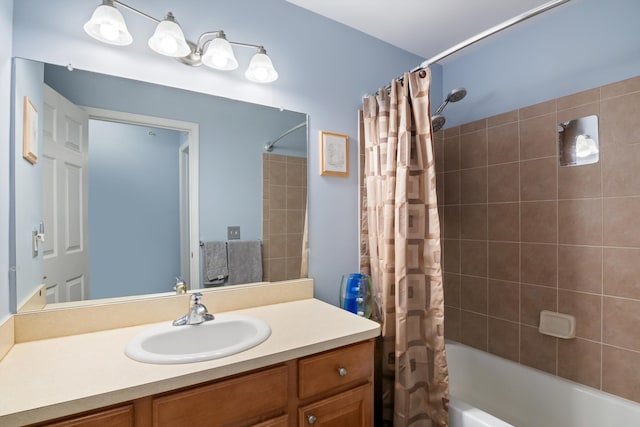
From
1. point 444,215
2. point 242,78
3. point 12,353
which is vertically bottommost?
point 12,353

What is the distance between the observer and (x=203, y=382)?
0.88m

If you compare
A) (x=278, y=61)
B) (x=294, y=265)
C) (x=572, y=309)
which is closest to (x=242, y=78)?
(x=278, y=61)

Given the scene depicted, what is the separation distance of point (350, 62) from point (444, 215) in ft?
4.32

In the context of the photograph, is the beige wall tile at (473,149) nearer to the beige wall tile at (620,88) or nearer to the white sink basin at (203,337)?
the beige wall tile at (620,88)

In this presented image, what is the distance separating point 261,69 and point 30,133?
3.03 ft

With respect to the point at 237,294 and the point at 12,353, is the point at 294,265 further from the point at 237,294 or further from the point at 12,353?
the point at 12,353

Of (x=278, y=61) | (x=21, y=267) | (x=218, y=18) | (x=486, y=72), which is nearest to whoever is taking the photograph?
(x=21, y=267)

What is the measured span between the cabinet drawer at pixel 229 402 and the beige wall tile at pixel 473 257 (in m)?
A: 1.65

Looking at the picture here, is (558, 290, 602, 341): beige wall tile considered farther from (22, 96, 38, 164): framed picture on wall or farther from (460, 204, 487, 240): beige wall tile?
(22, 96, 38, 164): framed picture on wall

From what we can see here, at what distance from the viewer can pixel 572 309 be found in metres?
1.67

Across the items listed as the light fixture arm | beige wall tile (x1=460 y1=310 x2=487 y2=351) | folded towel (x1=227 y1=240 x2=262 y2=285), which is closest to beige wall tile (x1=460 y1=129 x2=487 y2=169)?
beige wall tile (x1=460 y1=310 x2=487 y2=351)

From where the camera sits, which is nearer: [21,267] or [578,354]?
[21,267]

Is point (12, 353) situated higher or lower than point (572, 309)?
higher

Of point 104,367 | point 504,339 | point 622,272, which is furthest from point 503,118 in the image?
point 104,367
